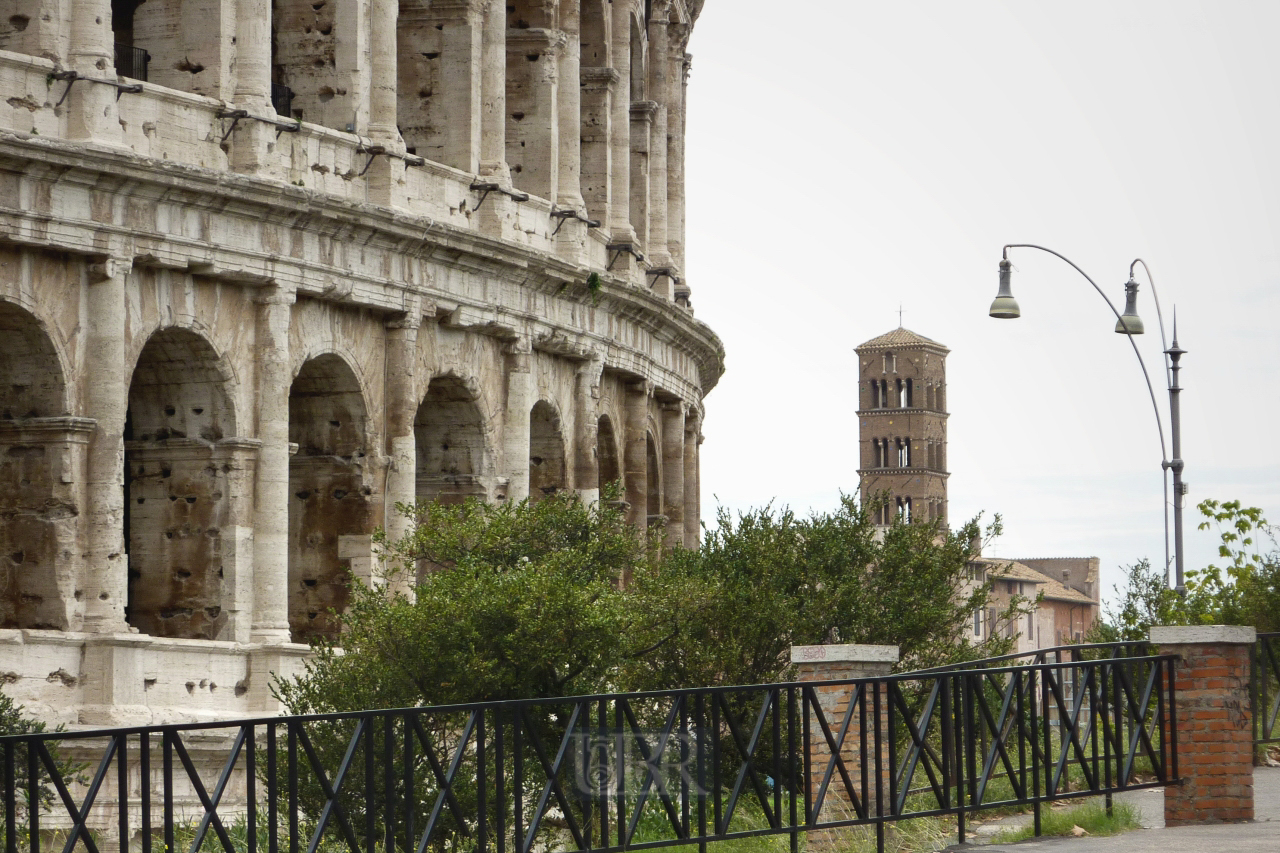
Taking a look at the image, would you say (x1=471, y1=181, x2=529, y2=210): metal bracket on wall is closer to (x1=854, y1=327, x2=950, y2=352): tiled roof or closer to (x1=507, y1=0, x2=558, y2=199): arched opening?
(x1=507, y1=0, x2=558, y2=199): arched opening

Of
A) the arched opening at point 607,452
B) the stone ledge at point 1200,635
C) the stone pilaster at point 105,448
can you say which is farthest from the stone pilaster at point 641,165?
the stone ledge at point 1200,635

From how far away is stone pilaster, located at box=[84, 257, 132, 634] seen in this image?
2042 cm

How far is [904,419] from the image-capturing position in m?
113

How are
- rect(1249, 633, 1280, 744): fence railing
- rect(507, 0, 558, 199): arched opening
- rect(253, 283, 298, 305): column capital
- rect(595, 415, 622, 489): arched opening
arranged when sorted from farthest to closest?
rect(595, 415, 622, 489): arched opening, rect(507, 0, 558, 199): arched opening, rect(253, 283, 298, 305): column capital, rect(1249, 633, 1280, 744): fence railing

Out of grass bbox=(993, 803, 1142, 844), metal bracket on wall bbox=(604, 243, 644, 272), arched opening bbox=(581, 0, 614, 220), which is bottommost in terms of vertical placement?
grass bbox=(993, 803, 1142, 844)

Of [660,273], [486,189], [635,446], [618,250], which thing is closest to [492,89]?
[486,189]

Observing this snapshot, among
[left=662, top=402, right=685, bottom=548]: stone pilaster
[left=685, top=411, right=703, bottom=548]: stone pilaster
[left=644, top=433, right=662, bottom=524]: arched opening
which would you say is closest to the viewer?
[left=644, top=433, right=662, bottom=524]: arched opening

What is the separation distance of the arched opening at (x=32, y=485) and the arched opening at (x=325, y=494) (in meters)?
4.31

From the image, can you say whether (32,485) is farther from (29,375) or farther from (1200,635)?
(1200,635)

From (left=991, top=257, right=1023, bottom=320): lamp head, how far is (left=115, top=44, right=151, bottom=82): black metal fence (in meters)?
11.3

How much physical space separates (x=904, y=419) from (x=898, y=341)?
13.8 ft

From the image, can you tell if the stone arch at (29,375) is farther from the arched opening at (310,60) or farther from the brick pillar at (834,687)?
the brick pillar at (834,687)

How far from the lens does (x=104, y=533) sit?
20438 mm

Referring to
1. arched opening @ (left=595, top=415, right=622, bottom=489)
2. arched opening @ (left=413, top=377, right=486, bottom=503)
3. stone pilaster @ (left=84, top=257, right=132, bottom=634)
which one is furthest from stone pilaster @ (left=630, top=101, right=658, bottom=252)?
stone pilaster @ (left=84, top=257, right=132, bottom=634)
